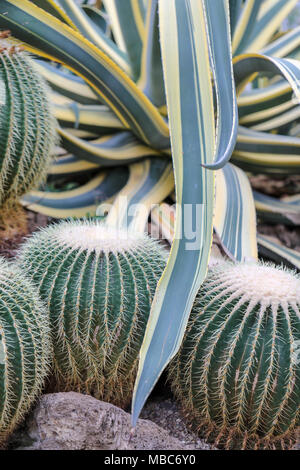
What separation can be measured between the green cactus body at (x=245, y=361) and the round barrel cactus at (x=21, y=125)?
61 cm

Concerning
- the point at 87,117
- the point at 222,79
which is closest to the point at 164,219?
the point at 87,117

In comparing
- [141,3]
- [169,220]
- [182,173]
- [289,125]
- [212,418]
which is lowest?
[212,418]

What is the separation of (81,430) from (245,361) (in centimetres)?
34

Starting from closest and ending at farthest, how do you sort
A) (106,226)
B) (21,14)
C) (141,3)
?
(106,226)
(21,14)
(141,3)

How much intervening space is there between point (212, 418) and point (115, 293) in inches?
12.9

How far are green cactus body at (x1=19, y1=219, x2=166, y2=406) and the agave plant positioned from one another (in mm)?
126

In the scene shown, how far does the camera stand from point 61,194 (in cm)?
201

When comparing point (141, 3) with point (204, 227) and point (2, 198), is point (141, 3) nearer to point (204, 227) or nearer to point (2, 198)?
point (2, 198)

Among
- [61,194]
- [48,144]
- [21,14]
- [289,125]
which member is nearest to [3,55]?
[21,14]

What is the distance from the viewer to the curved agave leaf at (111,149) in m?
1.91

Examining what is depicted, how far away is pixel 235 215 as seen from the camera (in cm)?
181

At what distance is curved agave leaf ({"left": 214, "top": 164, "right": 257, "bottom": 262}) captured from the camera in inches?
63.2

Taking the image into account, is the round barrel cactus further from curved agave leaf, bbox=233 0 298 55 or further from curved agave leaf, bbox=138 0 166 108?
curved agave leaf, bbox=233 0 298 55

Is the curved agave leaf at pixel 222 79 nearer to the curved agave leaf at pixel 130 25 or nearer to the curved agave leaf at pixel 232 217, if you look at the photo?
the curved agave leaf at pixel 232 217
